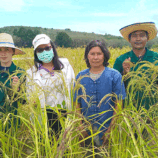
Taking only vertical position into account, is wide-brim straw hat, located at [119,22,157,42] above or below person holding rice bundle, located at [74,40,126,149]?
above

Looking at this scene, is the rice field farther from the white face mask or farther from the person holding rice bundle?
the white face mask

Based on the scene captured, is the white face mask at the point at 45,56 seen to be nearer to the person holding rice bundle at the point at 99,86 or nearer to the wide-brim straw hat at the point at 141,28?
the person holding rice bundle at the point at 99,86

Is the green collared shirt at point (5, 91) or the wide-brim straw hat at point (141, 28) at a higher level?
the wide-brim straw hat at point (141, 28)

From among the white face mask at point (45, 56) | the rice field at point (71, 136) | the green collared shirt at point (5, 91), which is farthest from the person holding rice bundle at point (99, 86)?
the green collared shirt at point (5, 91)

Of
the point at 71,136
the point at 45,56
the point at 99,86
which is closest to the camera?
the point at 71,136

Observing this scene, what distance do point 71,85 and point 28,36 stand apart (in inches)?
1000

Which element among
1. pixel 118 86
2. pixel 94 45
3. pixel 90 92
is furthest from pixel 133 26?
pixel 90 92

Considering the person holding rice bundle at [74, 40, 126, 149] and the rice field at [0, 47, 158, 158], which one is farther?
the person holding rice bundle at [74, 40, 126, 149]

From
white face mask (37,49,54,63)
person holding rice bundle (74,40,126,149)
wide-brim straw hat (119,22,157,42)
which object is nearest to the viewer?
person holding rice bundle (74,40,126,149)

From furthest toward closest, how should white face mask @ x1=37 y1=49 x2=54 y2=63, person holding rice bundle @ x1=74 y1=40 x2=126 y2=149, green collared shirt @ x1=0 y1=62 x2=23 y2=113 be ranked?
white face mask @ x1=37 y1=49 x2=54 y2=63 → person holding rice bundle @ x1=74 y1=40 x2=126 y2=149 → green collared shirt @ x1=0 y1=62 x2=23 y2=113

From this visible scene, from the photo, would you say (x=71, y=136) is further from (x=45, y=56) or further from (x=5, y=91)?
(x=45, y=56)

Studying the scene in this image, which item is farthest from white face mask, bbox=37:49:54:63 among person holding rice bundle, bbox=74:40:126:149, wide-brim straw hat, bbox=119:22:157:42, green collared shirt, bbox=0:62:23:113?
wide-brim straw hat, bbox=119:22:157:42

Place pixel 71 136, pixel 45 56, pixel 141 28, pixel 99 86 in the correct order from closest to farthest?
pixel 71 136 < pixel 99 86 < pixel 45 56 < pixel 141 28

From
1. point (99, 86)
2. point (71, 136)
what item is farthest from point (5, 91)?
point (99, 86)
